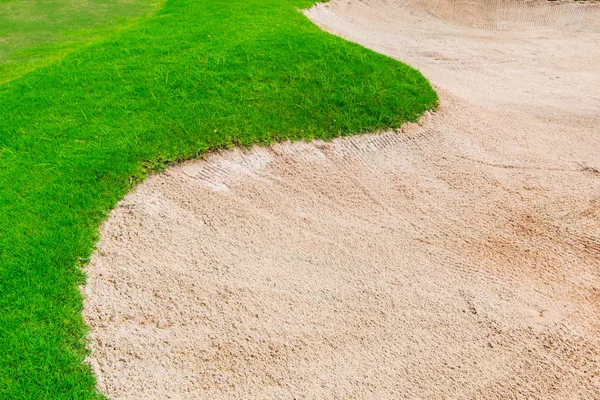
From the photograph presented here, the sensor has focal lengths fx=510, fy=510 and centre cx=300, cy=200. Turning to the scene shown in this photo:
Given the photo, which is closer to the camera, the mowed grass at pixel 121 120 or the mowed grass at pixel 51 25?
the mowed grass at pixel 121 120

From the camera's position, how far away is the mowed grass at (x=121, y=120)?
12.7ft

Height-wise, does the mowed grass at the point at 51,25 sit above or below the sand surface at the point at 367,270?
above

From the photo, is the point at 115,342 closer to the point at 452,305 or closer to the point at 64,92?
the point at 452,305

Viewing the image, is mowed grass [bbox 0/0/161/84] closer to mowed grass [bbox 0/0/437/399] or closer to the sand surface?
mowed grass [bbox 0/0/437/399]

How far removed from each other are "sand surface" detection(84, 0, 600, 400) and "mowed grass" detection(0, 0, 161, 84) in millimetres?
3905

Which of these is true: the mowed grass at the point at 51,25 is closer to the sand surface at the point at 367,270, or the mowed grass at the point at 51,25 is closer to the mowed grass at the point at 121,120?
the mowed grass at the point at 121,120

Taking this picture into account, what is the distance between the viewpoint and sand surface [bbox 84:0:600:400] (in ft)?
12.6

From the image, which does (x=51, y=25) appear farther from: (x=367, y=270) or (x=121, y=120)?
(x=367, y=270)

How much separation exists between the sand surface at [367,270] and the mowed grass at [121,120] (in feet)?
0.87

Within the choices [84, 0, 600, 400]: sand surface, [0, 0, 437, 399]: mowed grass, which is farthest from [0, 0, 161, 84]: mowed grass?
[84, 0, 600, 400]: sand surface

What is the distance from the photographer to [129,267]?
4477 mm

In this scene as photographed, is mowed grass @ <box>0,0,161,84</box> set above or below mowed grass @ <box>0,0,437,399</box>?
above

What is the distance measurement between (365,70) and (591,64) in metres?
5.65

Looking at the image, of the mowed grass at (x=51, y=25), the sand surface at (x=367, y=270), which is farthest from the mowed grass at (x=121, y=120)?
the mowed grass at (x=51, y=25)
